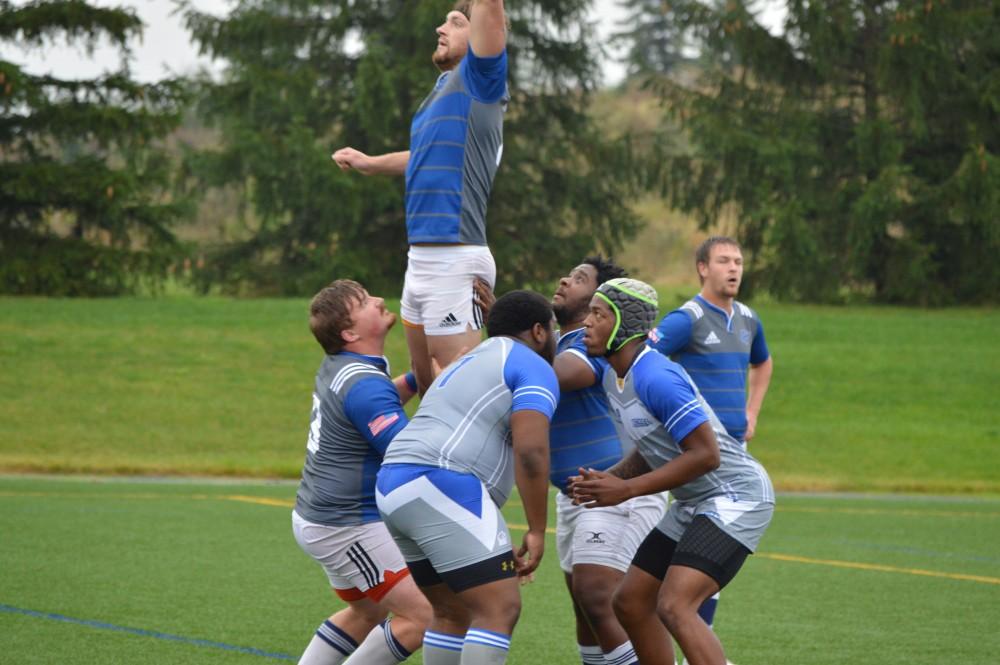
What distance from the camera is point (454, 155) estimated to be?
6699 millimetres

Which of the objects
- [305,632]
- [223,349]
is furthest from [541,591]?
[223,349]

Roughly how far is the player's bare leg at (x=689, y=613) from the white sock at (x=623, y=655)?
2.17 ft

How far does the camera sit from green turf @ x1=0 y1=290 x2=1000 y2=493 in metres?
20.3

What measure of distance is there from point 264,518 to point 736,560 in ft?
28.5

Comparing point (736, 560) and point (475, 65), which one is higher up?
point (475, 65)

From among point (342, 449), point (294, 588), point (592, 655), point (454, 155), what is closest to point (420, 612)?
point (342, 449)

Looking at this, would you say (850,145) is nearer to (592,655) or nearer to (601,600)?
(592,655)

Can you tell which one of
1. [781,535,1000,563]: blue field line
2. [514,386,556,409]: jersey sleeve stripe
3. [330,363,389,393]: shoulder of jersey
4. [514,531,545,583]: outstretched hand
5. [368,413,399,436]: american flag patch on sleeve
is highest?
[514,386,556,409]: jersey sleeve stripe

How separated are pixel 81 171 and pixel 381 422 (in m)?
25.5

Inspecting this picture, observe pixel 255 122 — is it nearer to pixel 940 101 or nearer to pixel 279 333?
pixel 279 333

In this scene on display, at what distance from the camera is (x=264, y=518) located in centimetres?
1406

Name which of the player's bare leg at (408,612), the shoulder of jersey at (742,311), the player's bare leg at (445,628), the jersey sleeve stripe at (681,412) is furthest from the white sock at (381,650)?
the shoulder of jersey at (742,311)

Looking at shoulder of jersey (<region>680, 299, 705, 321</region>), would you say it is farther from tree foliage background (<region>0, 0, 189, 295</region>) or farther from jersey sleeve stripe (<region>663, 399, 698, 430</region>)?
tree foliage background (<region>0, 0, 189, 295</region>)

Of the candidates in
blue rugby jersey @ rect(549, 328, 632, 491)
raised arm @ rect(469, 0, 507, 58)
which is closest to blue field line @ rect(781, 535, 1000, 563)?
blue rugby jersey @ rect(549, 328, 632, 491)
